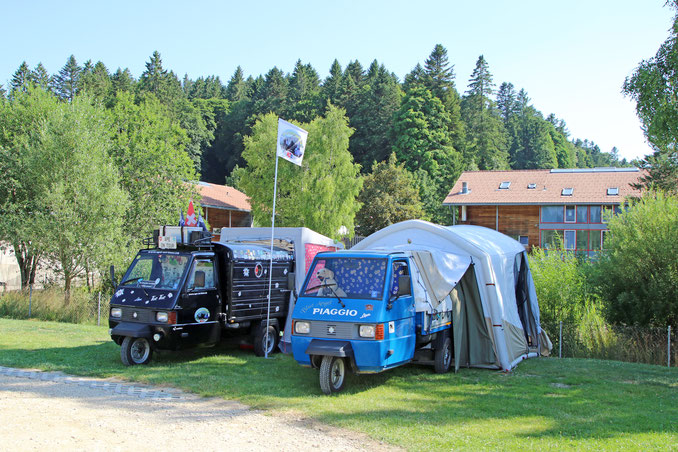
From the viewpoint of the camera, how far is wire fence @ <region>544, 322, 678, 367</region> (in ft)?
43.8

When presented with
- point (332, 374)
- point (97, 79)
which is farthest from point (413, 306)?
point (97, 79)

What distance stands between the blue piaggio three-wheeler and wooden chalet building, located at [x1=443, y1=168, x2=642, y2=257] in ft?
138

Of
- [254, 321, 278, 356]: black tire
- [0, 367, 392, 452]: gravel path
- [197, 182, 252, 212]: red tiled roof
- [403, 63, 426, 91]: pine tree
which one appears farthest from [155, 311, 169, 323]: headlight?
[403, 63, 426, 91]: pine tree

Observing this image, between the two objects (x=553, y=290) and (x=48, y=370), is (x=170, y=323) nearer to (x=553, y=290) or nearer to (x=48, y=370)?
(x=48, y=370)

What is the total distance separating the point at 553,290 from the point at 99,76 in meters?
78.2

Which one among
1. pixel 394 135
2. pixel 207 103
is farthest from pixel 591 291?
pixel 207 103

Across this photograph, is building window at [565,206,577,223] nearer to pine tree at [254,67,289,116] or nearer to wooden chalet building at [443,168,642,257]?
wooden chalet building at [443,168,642,257]

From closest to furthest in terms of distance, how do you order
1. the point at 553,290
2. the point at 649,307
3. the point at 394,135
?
the point at 649,307, the point at 553,290, the point at 394,135

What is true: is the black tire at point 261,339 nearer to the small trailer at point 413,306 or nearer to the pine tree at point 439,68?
the small trailer at point 413,306

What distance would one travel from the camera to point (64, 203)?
806 inches

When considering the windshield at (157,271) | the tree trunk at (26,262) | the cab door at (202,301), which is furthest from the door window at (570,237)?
the windshield at (157,271)

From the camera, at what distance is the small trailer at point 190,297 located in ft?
34.6

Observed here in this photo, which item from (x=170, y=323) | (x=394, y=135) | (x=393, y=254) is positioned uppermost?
(x=394, y=135)

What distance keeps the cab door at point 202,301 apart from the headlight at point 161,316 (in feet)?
0.97
